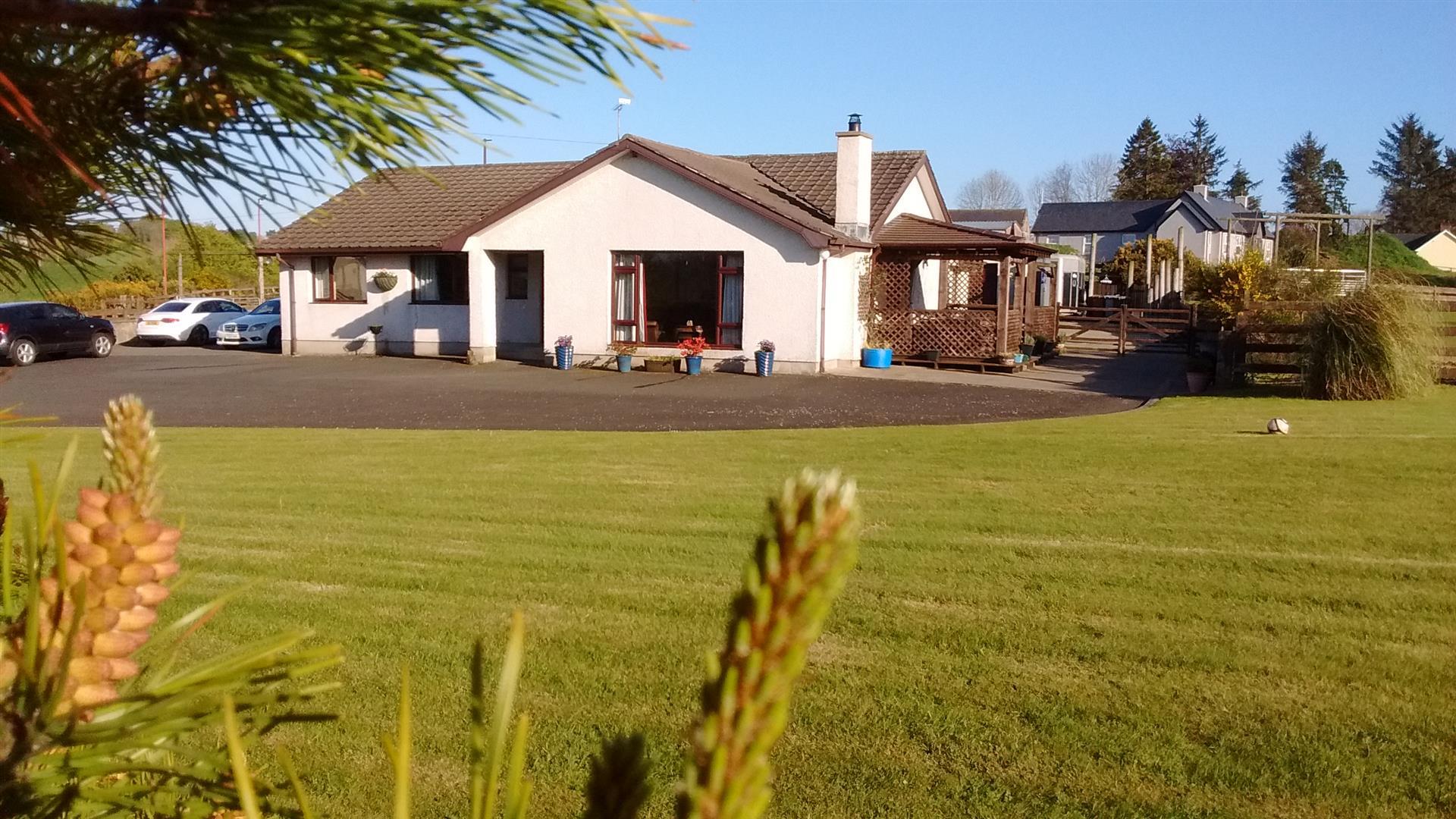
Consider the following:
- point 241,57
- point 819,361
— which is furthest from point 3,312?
point 241,57

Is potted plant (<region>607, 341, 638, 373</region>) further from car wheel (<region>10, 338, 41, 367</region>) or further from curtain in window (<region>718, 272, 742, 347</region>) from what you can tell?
car wheel (<region>10, 338, 41, 367</region>)

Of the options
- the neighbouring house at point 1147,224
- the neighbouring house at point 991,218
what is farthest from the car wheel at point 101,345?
the neighbouring house at point 1147,224

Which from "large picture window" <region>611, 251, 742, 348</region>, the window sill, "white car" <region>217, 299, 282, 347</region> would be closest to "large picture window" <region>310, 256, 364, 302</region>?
"white car" <region>217, 299, 282, 347</region>

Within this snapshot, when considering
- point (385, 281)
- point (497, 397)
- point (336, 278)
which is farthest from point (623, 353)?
point (336, 278)

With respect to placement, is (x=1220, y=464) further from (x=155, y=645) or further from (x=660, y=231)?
(x=660, y=231)

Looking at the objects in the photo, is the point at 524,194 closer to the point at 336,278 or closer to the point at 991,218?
the point at 336,278

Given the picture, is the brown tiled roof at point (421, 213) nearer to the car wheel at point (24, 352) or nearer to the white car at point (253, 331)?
the white car at point (253, 331)

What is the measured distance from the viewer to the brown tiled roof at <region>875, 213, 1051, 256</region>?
28.1 metres

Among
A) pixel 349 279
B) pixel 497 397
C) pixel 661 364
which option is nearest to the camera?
pixel 497 397

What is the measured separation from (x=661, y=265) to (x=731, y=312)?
282 cm

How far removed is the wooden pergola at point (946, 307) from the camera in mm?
27828

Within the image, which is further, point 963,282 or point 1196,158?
point 1196,158

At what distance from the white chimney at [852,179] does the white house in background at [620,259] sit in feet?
0.12

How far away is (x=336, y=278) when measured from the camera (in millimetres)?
32469
